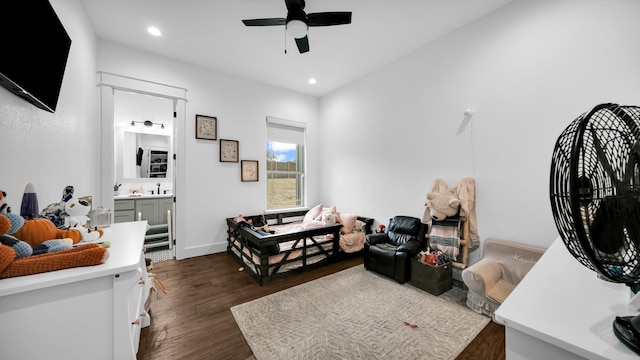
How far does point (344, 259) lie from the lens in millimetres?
3404

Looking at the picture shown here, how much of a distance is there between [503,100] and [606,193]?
2.33m

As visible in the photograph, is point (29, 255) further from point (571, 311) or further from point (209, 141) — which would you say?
point (209, 141)

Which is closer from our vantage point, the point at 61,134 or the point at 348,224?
the point at 61,134

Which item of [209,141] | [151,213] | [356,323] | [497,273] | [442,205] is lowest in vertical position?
[356,323]

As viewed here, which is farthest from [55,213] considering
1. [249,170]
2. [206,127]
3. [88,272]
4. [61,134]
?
[249,170]

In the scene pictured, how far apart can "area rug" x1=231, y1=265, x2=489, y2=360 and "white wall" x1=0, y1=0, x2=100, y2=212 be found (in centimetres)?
173

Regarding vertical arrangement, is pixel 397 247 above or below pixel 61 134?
below

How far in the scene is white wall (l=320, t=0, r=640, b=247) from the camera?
1.85 m

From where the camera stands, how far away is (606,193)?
541 mm

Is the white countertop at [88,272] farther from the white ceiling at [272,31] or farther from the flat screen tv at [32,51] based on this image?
the white ceiling at [272,31]

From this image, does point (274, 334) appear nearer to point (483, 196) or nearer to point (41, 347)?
point (41, 347)

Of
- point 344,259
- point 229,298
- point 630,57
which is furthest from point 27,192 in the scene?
point 630,57

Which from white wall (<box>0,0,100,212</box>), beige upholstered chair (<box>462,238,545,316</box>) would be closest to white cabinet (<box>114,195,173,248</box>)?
white wall (<box>0,0,100,212</box>)

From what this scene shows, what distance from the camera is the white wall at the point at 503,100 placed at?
1853 mm
